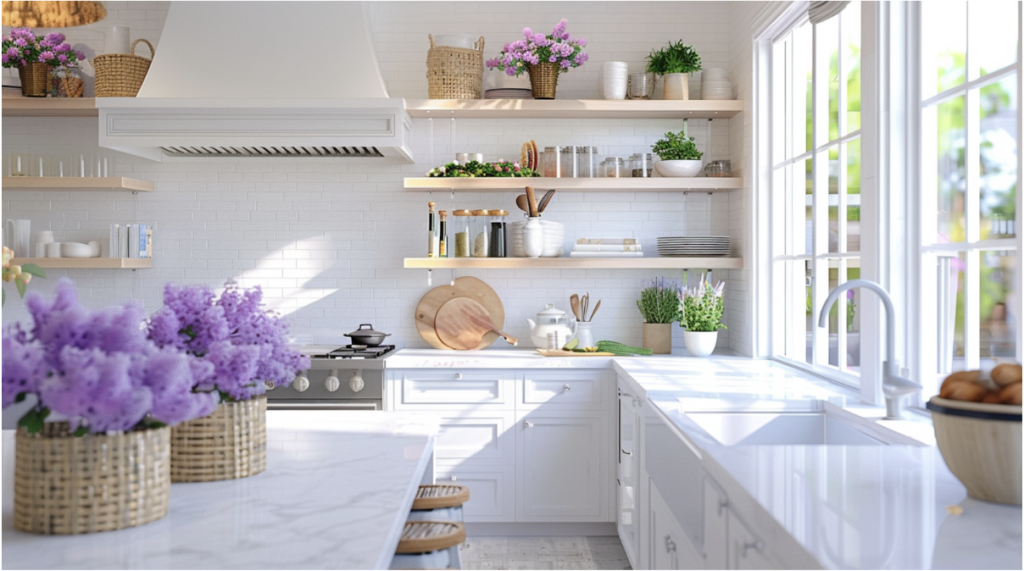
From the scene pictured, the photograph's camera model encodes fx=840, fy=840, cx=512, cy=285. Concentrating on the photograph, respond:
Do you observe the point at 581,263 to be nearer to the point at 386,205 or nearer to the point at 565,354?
the point at 565,354

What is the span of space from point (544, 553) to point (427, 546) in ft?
8.16

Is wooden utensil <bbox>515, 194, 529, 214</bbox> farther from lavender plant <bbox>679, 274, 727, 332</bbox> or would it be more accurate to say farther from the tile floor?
the tile floor

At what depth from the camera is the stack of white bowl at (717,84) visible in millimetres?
4723

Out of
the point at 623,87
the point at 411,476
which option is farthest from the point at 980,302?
the point at 623,87

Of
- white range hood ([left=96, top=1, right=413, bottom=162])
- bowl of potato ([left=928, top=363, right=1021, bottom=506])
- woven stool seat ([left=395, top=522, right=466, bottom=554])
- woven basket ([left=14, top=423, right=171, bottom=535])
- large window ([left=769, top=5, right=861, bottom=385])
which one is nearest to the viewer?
woven basket ([left=14, top=423, right=171, bottom=535])

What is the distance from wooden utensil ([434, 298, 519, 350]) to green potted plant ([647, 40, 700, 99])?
164 cm

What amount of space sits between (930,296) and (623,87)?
7.82 feet

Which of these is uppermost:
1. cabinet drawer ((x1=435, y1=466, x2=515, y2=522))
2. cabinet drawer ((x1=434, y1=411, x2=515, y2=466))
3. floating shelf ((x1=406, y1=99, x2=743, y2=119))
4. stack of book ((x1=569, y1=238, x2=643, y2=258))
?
floating shelf ((x1=406, y1=99, x2=743, y2=119))

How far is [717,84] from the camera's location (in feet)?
15.5

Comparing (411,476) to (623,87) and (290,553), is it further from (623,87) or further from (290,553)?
(623,87)

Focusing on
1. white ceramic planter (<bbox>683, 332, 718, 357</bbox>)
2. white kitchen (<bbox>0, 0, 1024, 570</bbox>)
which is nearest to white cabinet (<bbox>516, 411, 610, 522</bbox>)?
white kitchen (<bbox>0, 0, 1024, 570</bbox>)

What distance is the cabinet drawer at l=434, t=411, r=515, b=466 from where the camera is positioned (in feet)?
14.1

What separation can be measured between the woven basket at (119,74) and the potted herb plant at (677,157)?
2.82 metres

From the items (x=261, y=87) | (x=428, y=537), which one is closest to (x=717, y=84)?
(x=261, y=87)
